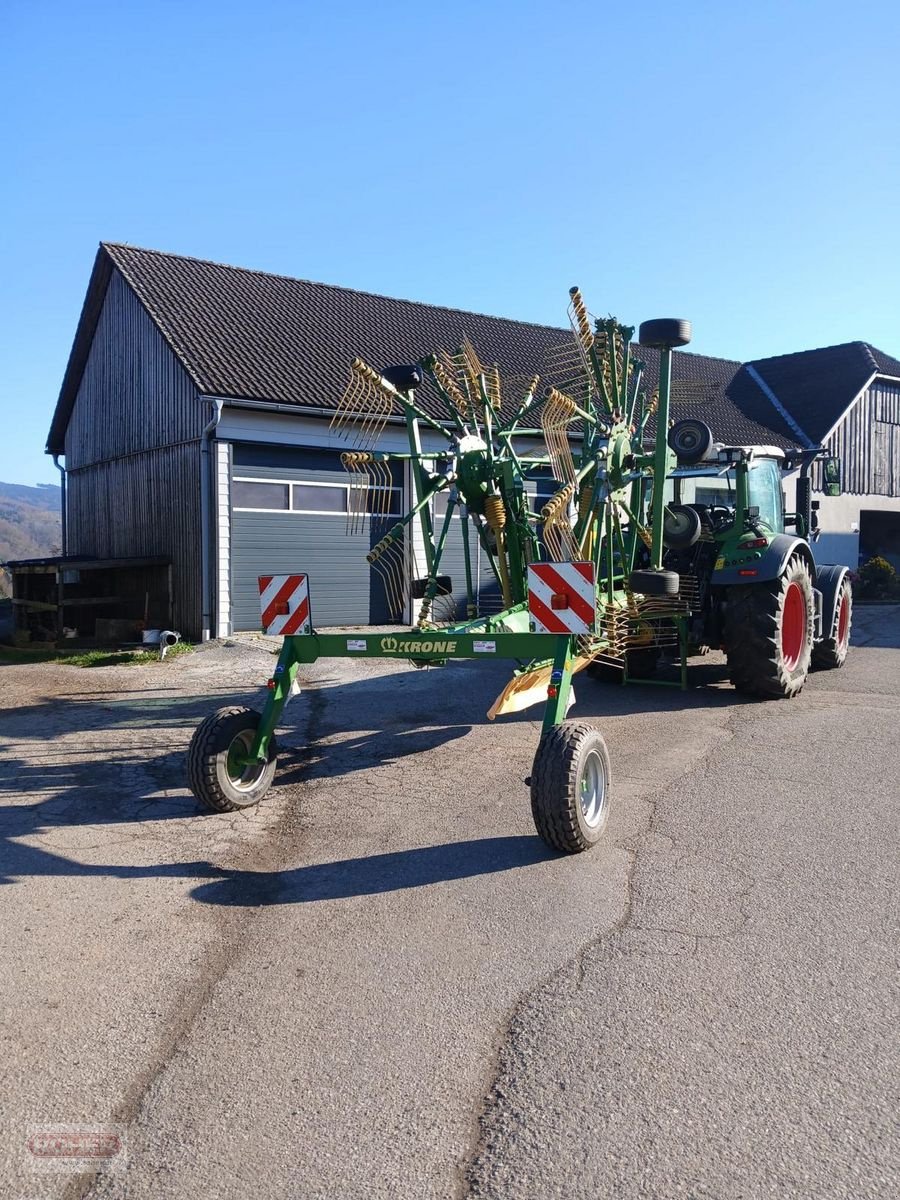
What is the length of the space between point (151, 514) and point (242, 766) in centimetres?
1186

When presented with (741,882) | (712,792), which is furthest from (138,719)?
(741,882)

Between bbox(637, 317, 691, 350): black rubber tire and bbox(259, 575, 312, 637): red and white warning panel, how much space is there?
353 cm

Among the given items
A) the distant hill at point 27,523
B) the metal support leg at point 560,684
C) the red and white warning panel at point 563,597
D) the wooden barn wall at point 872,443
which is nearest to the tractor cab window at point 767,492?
the red and white warning panel at point 563,597

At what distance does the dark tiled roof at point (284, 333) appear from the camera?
52.1 feet

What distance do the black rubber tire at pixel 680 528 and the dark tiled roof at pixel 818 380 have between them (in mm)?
17245

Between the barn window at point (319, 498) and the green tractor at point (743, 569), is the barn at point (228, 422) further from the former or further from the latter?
the green tractor at point (743, 569)

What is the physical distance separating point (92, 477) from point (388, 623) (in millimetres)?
7507

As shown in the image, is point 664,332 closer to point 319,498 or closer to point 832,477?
point 832,477

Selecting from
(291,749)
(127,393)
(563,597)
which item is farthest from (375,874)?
(127,393)

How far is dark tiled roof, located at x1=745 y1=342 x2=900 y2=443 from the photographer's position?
25656 millimetres

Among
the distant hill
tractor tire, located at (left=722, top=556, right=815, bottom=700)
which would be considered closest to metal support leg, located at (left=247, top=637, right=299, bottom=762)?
tractor tire, located at (left=722, top=556, right=815, bottom=700)

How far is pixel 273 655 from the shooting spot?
43.0 feet

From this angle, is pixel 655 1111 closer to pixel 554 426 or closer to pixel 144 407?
pixel 554 426

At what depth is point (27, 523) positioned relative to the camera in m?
103
